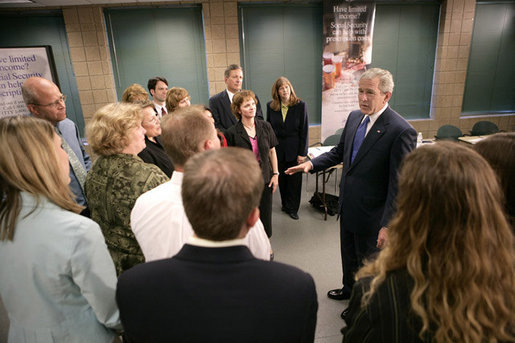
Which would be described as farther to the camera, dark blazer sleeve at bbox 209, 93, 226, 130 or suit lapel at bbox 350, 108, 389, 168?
dark blazer sleeve at bbox 209, 93, 226, 130


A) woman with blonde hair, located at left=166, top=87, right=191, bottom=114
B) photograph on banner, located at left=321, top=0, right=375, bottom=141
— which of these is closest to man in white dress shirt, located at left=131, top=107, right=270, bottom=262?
woman with blonde hair, located at left=166, top=87, right=191, bottom=114

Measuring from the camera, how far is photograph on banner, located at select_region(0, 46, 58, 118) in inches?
142

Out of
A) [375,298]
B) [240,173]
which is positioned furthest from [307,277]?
[240,173]

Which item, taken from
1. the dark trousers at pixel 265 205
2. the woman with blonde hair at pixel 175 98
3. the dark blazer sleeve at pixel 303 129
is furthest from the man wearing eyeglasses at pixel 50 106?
the dark blazer sleeve at pixel 303 129

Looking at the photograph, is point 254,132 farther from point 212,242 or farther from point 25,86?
point 212,242

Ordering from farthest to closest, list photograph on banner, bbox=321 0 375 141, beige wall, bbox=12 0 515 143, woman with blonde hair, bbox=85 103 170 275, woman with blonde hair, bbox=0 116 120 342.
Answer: photograph on banner, bbox=321 0 375 141 < beige wall, bbox=12 0 515 143 < woman with blonde hair, bbox=85 103 170 275 < woman with blonde hair, bbox=0 116 120 342

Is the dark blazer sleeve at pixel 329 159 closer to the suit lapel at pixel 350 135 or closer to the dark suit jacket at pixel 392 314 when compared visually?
the suit lapel at pixel 350 135

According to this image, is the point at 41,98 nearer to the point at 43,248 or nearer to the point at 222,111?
the point at 43,248

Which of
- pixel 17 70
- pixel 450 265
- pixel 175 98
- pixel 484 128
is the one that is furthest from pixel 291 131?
pixel 484 128

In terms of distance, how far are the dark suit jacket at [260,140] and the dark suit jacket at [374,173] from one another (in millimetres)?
966

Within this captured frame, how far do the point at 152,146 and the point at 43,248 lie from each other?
1.39 m

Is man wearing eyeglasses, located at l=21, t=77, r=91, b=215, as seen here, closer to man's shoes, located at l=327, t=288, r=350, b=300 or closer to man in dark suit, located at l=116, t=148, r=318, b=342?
man in dark suit, located at l=116, t=148, r=318, b=342

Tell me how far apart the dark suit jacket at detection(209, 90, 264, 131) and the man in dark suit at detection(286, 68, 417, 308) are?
1.85 metres

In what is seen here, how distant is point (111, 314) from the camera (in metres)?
1.15
